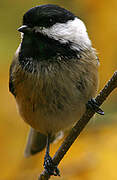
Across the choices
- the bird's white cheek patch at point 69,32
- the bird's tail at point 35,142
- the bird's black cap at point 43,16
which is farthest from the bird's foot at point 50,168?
the bird's black cap at point 43,16

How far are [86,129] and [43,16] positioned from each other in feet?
3.26

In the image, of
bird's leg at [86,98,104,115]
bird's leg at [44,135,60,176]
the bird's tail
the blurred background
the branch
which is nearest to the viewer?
the branch

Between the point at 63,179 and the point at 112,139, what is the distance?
48cm

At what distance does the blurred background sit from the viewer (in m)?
2.81

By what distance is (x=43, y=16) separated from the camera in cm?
267

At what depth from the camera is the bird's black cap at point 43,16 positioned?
2.66 meters

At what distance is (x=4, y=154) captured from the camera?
10.2 ft

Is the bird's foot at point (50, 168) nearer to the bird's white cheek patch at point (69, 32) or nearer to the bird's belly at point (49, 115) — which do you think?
the bird's belly at point (49, 115)

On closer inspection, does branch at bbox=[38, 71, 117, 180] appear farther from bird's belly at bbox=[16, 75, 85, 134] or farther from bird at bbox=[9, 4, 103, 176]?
bird's belly at bbox=[16, 75, 85, 134]

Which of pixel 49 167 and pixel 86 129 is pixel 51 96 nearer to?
pixel 86 129

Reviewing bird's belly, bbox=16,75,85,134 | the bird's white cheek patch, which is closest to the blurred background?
bird's belly, bbox=16,75,85,134

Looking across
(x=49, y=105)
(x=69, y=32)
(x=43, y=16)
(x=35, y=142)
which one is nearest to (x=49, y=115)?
(x=49, y=105)

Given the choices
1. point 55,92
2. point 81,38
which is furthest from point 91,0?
point 55,92

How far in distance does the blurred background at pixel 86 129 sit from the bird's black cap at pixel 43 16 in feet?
2.10
